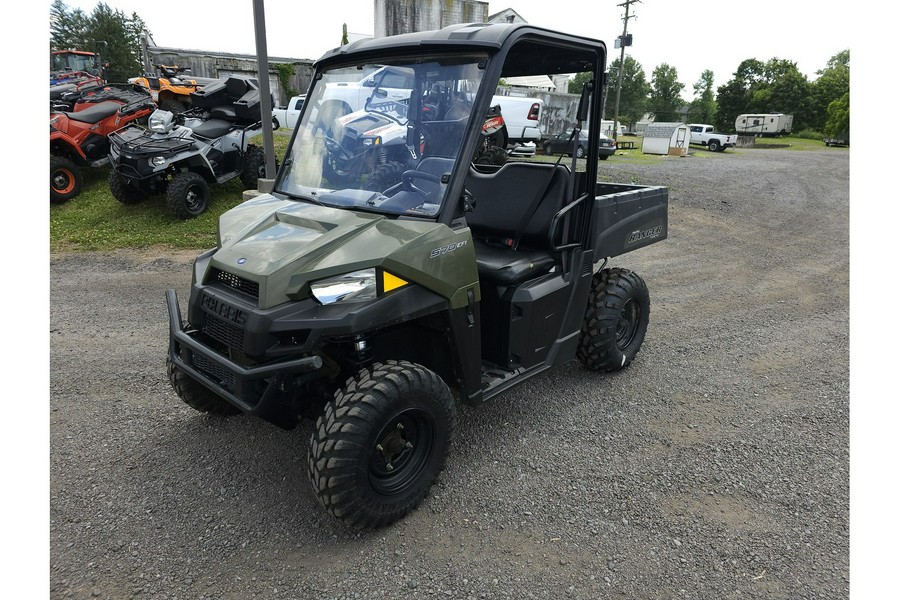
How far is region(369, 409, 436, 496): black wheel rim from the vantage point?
106 inches

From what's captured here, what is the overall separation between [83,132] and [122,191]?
5.26 ft

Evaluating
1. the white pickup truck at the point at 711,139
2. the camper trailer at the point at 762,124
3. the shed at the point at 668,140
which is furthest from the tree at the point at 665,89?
the shed at the point at 668,140

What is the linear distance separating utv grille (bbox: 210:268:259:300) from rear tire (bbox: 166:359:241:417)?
2.43 ft

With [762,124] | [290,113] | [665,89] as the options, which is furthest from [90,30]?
[665,89]

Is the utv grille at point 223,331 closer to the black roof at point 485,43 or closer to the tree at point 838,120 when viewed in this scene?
the black roof at point 485,43

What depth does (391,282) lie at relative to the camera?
2.59 m

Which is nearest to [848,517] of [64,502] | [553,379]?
[553,379]

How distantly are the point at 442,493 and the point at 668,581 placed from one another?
3.80 feet

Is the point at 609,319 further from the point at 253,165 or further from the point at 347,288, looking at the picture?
the point at 253,165

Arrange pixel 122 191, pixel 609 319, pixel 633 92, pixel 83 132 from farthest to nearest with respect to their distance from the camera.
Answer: pixel 633 92 → pixel 83 132 → pixel 122 191 → pixel 609 319

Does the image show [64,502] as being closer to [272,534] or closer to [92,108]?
[272,534]

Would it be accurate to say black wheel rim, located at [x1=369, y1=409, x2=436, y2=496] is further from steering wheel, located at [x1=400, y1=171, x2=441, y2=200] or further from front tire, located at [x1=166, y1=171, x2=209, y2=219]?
front tire, located at [x1=166, y1=171, x2=209, y2=219]

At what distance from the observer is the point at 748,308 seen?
5.93 meters

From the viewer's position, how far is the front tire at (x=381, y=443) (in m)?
2.48
